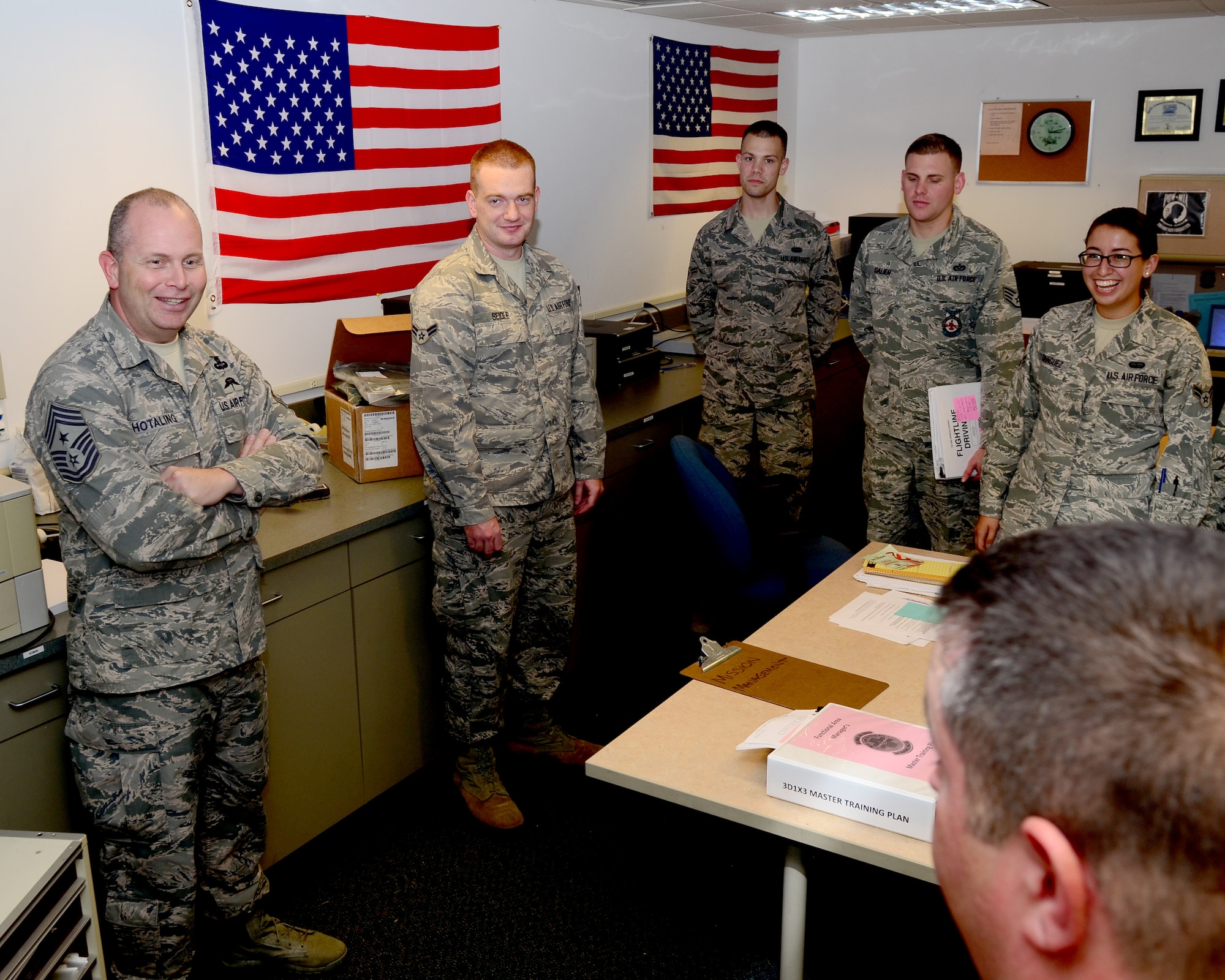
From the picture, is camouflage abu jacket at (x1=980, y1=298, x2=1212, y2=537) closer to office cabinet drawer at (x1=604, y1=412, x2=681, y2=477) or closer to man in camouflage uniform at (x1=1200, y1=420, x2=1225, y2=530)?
man in camouflage uniform at (x1=1200, y1=420, x2=1225, y2=530)

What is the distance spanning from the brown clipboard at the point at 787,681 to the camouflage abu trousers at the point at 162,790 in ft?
3.00

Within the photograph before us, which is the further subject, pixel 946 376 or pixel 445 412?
pixel 946 376

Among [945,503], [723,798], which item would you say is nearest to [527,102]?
[945,503]

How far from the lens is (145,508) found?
1.89 meters

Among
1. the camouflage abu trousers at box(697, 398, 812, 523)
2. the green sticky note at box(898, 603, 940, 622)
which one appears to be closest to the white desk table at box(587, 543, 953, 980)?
the green sticky note at box(898, 603, 940, 622)

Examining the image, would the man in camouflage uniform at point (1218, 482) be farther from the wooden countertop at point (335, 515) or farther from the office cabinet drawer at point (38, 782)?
the office cabinet drawer at point (38, 782)

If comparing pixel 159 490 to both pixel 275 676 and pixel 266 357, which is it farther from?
pixel 266 357

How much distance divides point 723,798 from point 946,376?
2185 mm

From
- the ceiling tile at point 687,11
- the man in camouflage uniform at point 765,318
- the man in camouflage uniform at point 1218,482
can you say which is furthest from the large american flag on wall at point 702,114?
the man in camouflage uniform at point 1218,482

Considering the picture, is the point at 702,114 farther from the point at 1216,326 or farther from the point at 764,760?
the point at 764,760

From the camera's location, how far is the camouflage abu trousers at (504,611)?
2.83 metres

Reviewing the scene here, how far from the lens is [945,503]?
11.5ft

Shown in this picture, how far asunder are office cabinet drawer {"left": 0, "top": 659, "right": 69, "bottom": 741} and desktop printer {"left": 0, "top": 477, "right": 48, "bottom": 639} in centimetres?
8

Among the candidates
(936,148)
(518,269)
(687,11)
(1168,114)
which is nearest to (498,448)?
(518,269)
